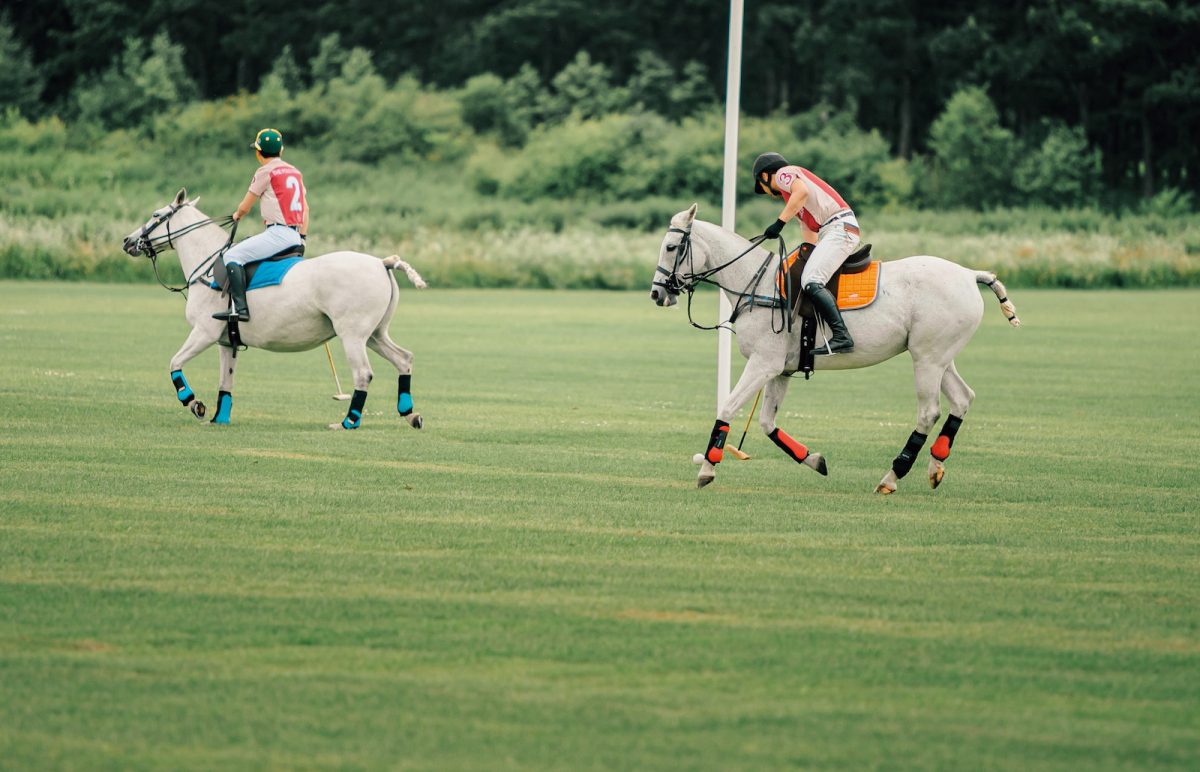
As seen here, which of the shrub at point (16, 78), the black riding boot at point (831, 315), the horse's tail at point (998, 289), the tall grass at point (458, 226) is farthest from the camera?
the shrub at point (16, 78)

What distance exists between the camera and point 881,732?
20.1 ft

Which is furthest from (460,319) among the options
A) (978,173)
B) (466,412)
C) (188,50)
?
(188,50)

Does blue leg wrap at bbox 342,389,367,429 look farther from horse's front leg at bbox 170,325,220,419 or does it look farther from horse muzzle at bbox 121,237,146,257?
horse muzzle at bbox 121,237,146,257

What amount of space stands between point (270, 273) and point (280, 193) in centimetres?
74

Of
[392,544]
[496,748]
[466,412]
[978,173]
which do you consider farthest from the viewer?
[978,173]

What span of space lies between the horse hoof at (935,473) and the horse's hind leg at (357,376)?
209 inches

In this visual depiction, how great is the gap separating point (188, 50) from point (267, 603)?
3150 inches

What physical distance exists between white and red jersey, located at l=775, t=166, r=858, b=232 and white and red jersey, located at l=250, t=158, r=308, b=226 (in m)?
4.84

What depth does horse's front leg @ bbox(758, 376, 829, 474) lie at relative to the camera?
12438 millimetres

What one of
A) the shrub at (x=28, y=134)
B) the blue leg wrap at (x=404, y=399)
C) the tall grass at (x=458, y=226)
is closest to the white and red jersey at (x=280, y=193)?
the blue leg wrap at (x=404, y=399)

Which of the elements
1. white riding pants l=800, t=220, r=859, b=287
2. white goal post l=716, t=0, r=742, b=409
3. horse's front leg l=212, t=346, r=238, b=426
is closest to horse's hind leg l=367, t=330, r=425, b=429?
horse's front leg l=212, t=346, r=238, b=426

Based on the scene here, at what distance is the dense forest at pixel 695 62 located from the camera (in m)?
70.8

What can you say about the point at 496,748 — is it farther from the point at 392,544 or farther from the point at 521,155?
the point at 521,155

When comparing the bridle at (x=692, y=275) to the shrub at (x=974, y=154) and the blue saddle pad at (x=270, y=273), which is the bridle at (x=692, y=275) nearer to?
the blue saddle pad at (x=270, y=273)
